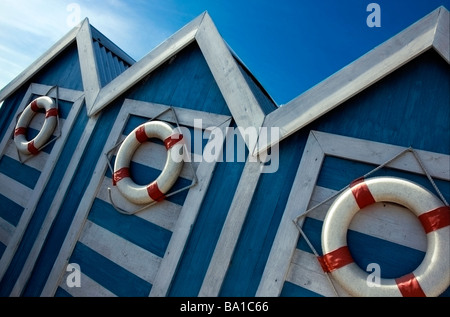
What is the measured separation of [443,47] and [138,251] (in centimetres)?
321

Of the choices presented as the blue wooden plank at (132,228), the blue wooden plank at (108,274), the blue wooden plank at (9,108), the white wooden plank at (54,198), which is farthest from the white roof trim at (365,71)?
the blue wooden plank at (9,108)

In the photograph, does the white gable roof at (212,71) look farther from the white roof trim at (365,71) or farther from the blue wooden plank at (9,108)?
the blue wooden plank at (9,108)

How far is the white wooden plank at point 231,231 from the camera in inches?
105

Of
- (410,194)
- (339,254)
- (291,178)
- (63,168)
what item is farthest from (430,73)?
(63,168)

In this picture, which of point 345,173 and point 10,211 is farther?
point 10,211

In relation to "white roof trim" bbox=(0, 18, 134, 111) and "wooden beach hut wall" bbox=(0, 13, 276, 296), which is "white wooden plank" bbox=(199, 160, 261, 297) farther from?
"white roof trim" bbox=(0, 18, 134, 111)

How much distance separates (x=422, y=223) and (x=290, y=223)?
94 centimetres

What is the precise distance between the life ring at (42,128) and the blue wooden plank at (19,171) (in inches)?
10.0

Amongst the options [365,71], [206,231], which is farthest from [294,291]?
[365,71]

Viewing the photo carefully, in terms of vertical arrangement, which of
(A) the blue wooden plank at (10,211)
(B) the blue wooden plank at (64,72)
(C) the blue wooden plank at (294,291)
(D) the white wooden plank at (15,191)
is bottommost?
(A) the blue wooden plank at (10,211)

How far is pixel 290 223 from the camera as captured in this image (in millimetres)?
2574

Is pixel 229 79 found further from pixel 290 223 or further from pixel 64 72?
pixel 64 72

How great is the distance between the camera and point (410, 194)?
2.16 metres
